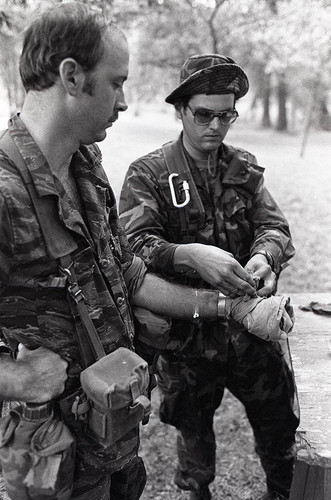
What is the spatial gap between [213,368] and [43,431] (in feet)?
4.06

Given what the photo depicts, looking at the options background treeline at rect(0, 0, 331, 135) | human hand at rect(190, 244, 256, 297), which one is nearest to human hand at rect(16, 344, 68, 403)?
human hand at rect(190, 244, 256, 297)

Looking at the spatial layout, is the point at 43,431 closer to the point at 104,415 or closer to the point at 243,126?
the point at 104,415

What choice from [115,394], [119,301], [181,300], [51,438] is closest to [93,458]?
[51,438]

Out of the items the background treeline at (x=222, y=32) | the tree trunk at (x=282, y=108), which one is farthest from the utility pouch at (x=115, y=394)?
the tree trunk at (x=282, y=108)

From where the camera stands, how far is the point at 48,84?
4.94 ft

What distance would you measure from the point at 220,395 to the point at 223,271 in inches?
35.0

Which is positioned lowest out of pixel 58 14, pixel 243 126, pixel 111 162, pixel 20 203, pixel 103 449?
pixel 243 126

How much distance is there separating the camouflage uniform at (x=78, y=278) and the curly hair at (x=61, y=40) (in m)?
0.18

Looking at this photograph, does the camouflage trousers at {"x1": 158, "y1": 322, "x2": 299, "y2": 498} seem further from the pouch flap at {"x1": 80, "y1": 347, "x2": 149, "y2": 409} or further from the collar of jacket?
the pouch flap at {"x1": 80, "y1": 347, "x2": 149, "y2": 409}

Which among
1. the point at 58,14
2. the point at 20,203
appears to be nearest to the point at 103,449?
the point at 20,203

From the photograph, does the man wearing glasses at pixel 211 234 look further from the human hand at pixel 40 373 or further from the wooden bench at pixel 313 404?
the human hand at pixel 40 373

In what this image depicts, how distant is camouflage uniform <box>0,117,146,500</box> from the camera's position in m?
1.45

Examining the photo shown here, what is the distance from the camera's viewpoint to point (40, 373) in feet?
5.05

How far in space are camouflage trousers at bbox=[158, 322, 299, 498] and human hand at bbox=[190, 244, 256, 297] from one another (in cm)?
38
